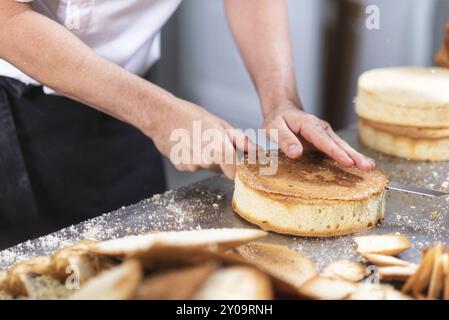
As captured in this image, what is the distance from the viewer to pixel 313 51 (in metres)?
3.52

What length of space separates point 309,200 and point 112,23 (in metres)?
0.78

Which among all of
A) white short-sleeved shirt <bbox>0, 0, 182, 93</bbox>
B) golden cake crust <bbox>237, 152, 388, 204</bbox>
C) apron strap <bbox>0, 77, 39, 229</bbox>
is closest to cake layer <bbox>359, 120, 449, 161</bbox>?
golden cake crust <bbox>237, 152, 388, 204</bbox>

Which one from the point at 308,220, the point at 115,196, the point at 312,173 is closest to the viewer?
the point at 308,220

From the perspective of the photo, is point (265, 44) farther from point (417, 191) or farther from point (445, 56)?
point (445, 56)

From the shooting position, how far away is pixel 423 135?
6.21 feet

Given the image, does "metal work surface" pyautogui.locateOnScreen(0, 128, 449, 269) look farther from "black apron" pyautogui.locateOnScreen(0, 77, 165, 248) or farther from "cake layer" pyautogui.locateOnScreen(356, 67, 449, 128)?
"black apron" pyautogui.locateOnScreen(0, 77, 165, 248)

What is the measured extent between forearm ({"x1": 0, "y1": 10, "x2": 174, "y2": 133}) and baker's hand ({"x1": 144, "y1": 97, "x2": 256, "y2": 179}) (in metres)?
0.03

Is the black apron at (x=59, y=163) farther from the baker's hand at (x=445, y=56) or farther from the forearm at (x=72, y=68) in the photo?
the baker's hand at (x=445, y=56)

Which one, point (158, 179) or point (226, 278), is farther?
point (158, 179)

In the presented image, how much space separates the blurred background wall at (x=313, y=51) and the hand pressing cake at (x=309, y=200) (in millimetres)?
1116

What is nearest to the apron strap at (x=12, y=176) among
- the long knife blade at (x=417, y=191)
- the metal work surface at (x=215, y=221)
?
the metal work surface at (x=215, y=221)
